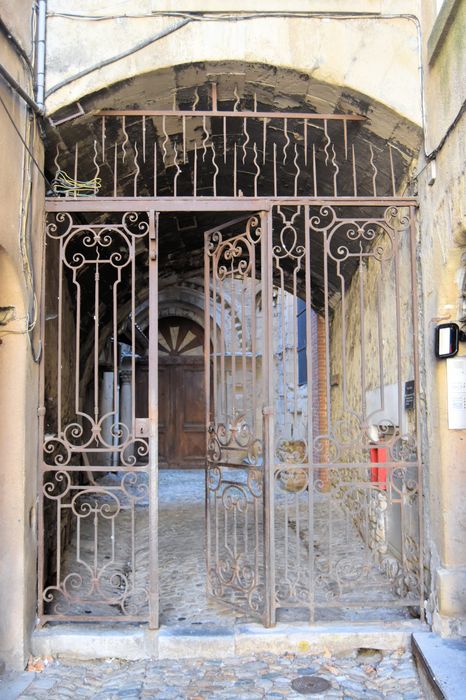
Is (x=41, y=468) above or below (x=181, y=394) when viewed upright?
below

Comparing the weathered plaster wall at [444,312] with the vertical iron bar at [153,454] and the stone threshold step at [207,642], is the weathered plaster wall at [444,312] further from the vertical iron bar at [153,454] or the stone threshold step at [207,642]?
the vertical iron bar at [153,454]

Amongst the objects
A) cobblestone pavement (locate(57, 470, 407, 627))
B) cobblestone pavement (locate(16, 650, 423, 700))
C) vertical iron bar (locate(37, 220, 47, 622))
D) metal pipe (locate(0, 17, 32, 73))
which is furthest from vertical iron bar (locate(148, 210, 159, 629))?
metal pipe (locate(0, 17, 32, 73))

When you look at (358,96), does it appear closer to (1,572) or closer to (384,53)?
(384,53)

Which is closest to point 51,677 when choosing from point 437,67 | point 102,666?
point 102,666

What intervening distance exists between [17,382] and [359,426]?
7.71 feet

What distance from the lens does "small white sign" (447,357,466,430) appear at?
3941mm

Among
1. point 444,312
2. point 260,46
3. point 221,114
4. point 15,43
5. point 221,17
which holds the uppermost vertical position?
point 221,17

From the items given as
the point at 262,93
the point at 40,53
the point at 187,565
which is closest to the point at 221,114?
the point at 262,93

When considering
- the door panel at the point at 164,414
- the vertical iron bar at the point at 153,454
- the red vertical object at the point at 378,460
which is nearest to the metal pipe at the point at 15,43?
the vertical iron bar at the point at 153,454

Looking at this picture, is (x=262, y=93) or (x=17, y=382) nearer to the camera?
(x=17, y=382)

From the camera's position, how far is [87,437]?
7941mm

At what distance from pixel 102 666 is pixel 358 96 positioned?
166 inches

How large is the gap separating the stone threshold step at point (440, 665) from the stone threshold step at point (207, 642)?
7.1 inches

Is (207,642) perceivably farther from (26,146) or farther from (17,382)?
(26,146)
